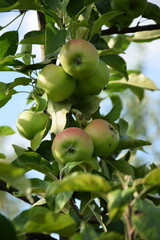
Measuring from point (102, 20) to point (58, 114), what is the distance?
0.28m

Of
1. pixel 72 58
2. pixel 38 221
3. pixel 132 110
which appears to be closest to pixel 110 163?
pixel 72 58

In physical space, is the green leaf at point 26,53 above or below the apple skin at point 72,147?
above

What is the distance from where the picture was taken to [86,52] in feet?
4.50

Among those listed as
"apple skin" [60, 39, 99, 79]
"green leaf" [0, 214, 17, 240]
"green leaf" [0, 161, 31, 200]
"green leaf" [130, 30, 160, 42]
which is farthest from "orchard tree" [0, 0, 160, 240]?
"green leaf" [0, 161, 31, 200]

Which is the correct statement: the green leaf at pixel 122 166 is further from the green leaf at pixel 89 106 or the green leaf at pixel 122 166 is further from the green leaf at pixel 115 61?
the green leaf at pixel 115 61

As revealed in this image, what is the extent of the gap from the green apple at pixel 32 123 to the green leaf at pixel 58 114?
0.03m

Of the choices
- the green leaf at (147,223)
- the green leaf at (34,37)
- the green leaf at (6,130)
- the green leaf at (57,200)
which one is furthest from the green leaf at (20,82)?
the green leaf at (147,223)

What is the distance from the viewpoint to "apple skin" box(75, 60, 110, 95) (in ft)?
4.66

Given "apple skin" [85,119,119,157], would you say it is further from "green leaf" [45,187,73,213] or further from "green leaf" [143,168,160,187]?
"green leaf" [143,168,160,187]

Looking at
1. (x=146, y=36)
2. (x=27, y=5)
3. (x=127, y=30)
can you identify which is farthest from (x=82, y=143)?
(x=146, y=36)

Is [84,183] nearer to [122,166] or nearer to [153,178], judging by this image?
[153,178]

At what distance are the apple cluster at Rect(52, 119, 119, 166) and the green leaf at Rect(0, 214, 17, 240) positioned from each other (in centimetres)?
54

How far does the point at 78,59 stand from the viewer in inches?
54.3

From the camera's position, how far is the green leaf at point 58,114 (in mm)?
1386
